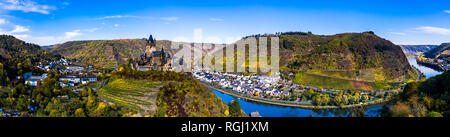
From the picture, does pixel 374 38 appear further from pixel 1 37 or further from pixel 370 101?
pixel 1 37

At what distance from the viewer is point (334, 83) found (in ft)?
77.7

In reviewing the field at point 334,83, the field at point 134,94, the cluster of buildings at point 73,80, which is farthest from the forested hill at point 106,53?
the field at point 334,83

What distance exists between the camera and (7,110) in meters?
9.02

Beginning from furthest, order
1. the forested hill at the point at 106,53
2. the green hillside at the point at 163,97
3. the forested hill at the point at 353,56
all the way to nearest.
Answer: the forested hill at the point at 106,53 < the forested hill at the point at 353,56 < the green hillside at the point at 163,97

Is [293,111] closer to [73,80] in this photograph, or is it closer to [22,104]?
[22,104]

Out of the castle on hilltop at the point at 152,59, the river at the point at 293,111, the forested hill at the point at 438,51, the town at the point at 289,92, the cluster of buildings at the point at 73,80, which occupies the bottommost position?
the river at the point at 293,111

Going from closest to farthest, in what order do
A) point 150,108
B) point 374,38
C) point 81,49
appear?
point 150,108, point 374,38, point 81,49

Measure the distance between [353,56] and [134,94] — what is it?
3342cm

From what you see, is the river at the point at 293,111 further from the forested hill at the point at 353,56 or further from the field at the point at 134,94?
the forested hill at the point at 353,56

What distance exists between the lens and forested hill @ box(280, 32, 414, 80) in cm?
2985

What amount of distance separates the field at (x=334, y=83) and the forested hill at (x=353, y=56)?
155 inches

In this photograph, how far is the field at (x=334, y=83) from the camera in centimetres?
2233
